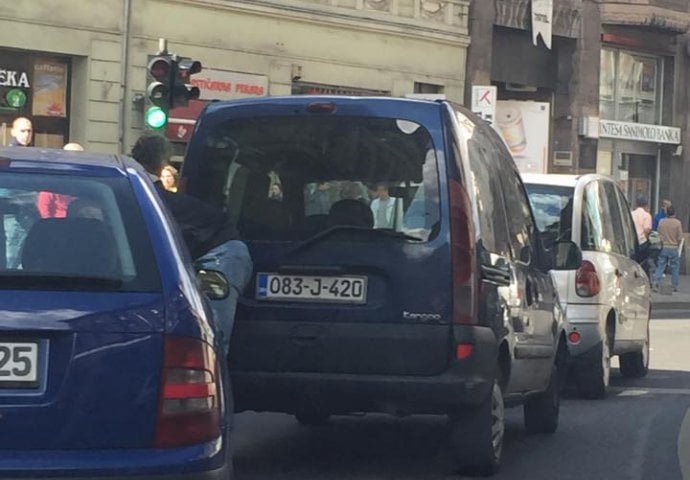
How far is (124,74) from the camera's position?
1008 inches

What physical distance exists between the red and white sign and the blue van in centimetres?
1758

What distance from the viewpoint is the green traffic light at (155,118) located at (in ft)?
55.2

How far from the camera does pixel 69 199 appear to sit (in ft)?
17.4

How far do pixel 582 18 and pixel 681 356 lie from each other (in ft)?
65.1

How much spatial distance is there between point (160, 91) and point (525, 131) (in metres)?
19.4

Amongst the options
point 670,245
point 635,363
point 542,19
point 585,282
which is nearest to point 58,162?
point 585,282

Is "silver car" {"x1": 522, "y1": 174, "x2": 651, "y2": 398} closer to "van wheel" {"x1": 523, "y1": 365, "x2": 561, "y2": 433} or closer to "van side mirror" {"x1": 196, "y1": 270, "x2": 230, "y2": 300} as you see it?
"van wheel" {"x1": 523, "y1": 365, "x2": 561, "y2": 433}

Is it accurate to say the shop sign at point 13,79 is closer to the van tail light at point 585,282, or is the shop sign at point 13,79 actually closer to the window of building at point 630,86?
the van tail light at point 585,282

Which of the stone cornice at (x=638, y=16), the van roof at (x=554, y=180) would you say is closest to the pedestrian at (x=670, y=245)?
the stone cornice at (x=638, y=16)

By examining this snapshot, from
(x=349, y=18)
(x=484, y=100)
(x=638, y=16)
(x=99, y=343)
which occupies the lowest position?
(x=99, y=343)

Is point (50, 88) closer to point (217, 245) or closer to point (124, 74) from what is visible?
point (124, 74)

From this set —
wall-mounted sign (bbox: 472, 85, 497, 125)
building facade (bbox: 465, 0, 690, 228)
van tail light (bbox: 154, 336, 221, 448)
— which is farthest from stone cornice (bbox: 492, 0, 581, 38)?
van tail light (bbox: 154, 336, 221, 448)

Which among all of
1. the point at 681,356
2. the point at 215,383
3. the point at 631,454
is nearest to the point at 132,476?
the point at 215,383

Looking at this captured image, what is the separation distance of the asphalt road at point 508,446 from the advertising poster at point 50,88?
45.4 ft
